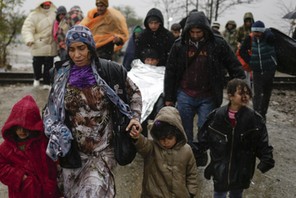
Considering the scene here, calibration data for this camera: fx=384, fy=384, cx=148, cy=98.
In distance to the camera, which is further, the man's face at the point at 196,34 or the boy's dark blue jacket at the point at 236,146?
the man's face at the point at 196,34

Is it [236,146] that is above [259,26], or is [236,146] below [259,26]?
below

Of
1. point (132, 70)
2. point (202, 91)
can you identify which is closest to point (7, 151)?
point (202, 91)

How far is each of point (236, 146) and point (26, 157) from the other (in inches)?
71.5

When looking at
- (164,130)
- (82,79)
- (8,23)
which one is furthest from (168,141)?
(8,23)

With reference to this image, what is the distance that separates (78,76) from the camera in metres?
2.94

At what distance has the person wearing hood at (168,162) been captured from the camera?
317cm

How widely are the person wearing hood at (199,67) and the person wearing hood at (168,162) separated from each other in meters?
1.13

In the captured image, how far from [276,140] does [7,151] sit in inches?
188

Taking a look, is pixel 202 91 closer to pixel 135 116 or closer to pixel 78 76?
pixel 135 116

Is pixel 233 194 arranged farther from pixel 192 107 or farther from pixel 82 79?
pixel 82 79

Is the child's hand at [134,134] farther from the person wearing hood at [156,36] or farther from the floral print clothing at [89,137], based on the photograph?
the person wearing hood at [156,36]

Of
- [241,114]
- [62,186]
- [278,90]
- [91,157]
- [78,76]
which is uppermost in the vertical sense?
[78,76]

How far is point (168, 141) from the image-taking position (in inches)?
127

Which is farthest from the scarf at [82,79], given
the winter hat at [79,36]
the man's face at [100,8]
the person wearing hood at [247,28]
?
the person wearing hood at [247,28]
